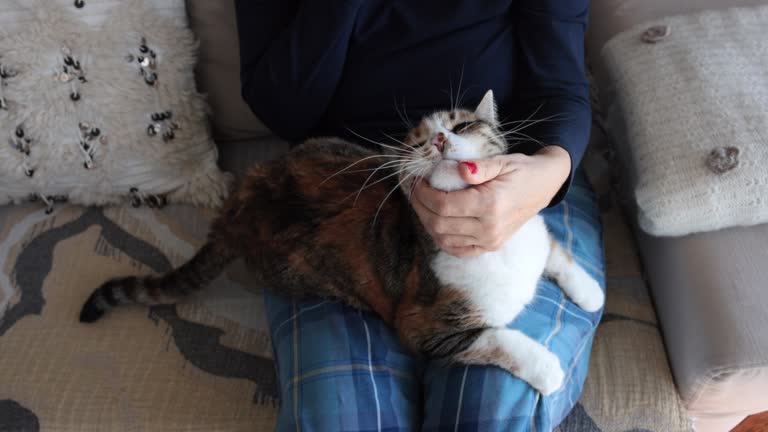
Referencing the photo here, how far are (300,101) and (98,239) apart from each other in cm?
61

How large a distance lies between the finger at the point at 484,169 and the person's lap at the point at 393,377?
27cm

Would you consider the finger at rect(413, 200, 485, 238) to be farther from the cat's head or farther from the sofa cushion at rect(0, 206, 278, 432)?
the sofa cushion at rect(0, 206, 278, 432)

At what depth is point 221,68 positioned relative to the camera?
1.35 meters

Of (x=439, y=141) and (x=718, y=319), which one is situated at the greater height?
(x=439, y=141)

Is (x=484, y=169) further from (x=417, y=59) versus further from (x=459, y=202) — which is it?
(x=417, y=59)

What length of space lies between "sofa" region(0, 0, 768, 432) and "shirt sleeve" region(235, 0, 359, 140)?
26cm

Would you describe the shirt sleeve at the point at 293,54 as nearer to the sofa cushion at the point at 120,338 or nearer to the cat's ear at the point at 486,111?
the cat's ear at the point at 486,111

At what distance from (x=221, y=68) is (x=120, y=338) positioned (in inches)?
25.8

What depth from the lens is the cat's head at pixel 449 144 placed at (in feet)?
2.68

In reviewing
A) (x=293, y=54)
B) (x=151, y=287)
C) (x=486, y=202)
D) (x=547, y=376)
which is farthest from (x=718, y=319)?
(x=151, y=287)

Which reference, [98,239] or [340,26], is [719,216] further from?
[98,239]

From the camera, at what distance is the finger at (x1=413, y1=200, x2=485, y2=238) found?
0.84 meters

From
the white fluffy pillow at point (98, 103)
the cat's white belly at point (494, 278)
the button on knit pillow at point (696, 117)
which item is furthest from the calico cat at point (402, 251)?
the white fluffy pillow at point (98, 103)

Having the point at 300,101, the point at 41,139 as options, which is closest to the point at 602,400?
the point at 300,101
